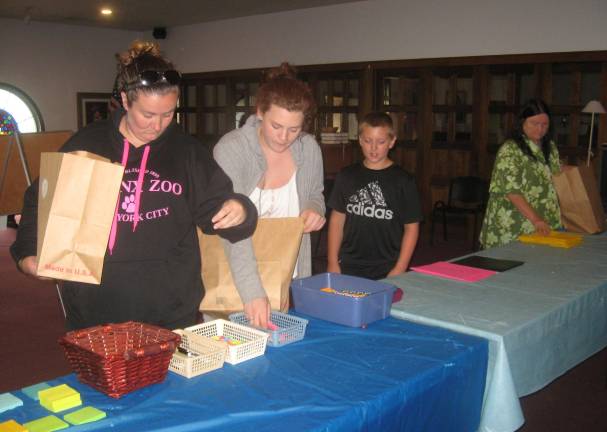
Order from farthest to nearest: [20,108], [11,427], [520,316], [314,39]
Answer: [20,108] < [314,39] < [520,316] < [11,427]

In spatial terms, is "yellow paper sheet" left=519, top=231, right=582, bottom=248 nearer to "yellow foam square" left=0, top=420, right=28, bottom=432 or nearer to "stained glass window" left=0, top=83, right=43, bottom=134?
"yellow foam square" left=0, top=420, right=28, bottom=432

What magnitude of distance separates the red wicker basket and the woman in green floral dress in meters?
2.21

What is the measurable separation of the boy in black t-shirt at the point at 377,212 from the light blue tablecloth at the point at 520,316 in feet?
0.98

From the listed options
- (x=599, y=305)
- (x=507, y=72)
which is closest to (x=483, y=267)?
(x=599, y=305)

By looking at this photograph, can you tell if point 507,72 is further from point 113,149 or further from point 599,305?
point 113,149

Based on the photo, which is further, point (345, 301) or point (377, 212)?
point (377, 212)

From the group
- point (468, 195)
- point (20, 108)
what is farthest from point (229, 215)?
point (20, 108)

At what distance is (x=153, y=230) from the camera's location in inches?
59.0

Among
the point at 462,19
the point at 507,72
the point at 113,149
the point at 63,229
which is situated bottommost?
the point at 63,229

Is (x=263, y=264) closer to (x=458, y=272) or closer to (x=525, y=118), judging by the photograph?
(x=458, y=272)

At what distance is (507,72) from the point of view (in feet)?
21.0

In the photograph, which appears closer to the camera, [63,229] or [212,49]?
[63,229]

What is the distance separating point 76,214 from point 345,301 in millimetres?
764

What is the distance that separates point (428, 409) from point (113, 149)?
984mm
